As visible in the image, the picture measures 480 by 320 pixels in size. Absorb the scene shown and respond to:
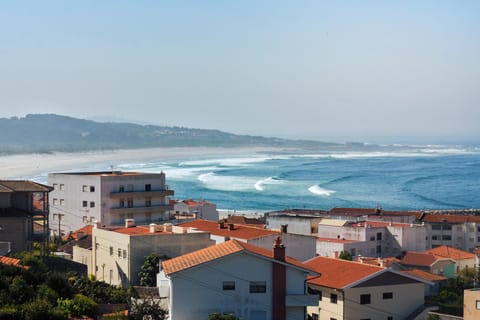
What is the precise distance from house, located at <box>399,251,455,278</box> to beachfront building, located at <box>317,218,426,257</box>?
260 cm

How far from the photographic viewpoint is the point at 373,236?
45.3 m

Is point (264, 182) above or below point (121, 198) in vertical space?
below

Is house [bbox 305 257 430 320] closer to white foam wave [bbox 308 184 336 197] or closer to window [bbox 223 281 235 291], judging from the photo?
window [bbox 223 281 235 291]

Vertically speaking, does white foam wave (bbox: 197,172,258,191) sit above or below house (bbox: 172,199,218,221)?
below

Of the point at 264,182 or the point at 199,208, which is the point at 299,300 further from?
the point at 264,182

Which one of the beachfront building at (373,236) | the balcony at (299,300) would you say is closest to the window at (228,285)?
the balcony at (299,300)

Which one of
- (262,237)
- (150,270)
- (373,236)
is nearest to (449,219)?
(373,236)

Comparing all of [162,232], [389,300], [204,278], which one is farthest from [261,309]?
[162,232]

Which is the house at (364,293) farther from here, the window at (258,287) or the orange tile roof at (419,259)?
the orange tile roof at (419,259)

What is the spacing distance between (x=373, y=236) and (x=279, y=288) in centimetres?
2590

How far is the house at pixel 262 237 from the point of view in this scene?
32.4 metres

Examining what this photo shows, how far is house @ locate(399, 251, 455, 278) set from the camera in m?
40.5

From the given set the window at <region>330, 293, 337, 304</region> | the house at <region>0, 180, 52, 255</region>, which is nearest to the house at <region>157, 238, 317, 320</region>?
the window at <region>330, 293, 337, 304</region>

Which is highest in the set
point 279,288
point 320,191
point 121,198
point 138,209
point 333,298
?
point 279,288
